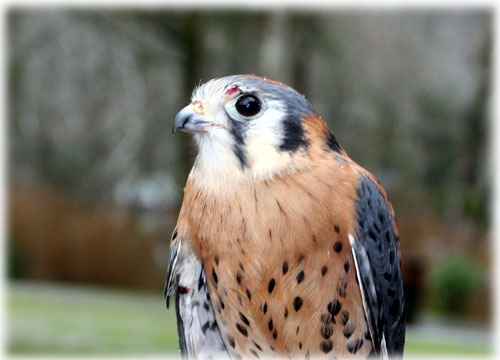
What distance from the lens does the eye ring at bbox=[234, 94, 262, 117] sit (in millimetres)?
2213

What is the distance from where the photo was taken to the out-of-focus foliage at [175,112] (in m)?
12.2

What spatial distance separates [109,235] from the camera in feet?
47.2

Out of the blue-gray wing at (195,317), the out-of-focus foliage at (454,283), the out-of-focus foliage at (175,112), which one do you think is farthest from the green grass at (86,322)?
the blue-gray wing at (195,317)

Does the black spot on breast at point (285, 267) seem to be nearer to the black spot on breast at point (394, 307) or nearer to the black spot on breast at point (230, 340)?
the black spot on breast at point (230, 340)

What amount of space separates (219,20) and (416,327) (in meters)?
6.58

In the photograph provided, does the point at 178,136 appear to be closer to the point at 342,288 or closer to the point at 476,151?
the point at 476,151

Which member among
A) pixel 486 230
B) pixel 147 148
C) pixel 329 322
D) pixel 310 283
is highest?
pixel 310 283

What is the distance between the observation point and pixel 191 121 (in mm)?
2195

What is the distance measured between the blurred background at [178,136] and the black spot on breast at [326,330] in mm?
8688

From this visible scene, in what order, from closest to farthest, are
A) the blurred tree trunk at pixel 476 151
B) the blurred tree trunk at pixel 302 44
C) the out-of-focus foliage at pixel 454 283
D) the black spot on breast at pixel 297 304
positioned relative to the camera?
the black spot on breast at pixel 297 304 → the blurred tree trunk at pixel 302 44 → the out-of-focus foliage at pixel 454 283 → the blurred tree trunk at pixel 476 151

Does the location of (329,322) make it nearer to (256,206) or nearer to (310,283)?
(310,283)

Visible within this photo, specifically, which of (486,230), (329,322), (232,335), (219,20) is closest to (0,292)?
(232,335)

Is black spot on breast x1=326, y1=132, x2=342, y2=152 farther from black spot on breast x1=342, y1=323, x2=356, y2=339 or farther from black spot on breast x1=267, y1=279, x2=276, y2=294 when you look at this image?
black spot on breast x1=342, y1=323, x2=356, y2=339

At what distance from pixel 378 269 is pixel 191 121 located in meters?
0.87
